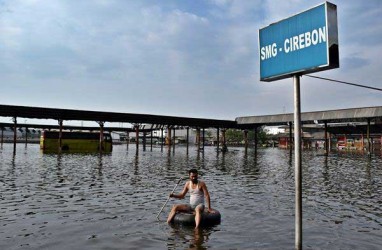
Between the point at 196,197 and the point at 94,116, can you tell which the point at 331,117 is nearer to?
the point at 94,116

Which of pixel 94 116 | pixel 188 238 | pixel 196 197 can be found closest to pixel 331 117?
pixel 94 116

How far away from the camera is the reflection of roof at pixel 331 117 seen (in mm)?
47088

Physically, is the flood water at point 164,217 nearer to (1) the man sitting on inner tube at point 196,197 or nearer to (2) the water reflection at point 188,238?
(2) the water reflection at point 188,238

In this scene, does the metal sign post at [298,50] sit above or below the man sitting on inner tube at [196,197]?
above

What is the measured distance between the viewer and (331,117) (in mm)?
51312

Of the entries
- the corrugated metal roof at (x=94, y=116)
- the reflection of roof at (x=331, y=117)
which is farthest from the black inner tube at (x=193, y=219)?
the corrugated metal roof at (x=94, y=116)

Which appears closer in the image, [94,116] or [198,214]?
[198,214]

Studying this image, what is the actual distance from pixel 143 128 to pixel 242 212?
258 feet

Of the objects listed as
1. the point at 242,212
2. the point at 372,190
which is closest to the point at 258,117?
the point at 372,190

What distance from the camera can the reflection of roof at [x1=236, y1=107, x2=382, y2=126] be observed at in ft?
154

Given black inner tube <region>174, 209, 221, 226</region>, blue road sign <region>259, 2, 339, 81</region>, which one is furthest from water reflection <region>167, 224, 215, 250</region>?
blue road sign <region>259, 2, 339, 81</region>

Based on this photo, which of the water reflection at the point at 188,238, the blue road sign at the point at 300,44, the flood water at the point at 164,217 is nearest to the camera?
the blue road sign at the point at 300,44

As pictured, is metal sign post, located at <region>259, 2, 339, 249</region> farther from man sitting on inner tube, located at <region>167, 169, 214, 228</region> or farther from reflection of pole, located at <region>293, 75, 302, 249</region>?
man sitting on inner tube, located at <region>167, 169, 214, 228</region>

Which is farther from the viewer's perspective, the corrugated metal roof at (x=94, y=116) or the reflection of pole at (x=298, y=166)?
the corrugated metal roof at (x=94, y=116)
